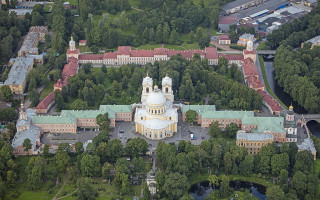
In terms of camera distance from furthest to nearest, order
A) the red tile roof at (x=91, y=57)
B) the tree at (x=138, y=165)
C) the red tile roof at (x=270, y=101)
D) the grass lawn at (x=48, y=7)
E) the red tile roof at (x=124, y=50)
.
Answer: the grass lawn at (x=48, y=7) → the red tile roof at (x=91, y=57) → the red tile roof at (x=124, y=50) → the red tile roof at (x=270, y=101) → the tree at (x=138, y=165)

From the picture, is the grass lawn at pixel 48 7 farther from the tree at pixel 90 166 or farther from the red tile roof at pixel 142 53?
the tree at pixel 90 166

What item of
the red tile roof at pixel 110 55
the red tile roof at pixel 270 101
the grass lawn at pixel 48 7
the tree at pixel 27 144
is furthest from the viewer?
the grass lawn at pixel 48 7

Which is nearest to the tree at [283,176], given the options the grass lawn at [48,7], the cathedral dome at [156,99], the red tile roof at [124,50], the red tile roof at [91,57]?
the cathedral dome at [156,99]

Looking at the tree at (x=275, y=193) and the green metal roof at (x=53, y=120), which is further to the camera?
the green metal roof at (x=53, y=120)

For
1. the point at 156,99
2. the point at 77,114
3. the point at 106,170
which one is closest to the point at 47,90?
the point at 77,114

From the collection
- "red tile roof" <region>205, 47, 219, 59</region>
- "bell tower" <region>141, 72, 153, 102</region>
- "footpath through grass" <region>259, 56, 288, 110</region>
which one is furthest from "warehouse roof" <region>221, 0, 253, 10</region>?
"bell tower" <region>141, 72, 153, 102</region>

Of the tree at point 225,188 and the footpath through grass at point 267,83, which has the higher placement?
the tree at point 225,188

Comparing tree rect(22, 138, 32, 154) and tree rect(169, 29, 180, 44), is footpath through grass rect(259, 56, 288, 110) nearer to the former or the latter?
tree rect(169, 29, 180, 44)

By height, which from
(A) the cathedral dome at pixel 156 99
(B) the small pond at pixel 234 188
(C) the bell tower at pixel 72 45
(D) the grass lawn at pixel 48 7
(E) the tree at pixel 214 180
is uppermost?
(A) the cathedral dome at pixel 156 99
